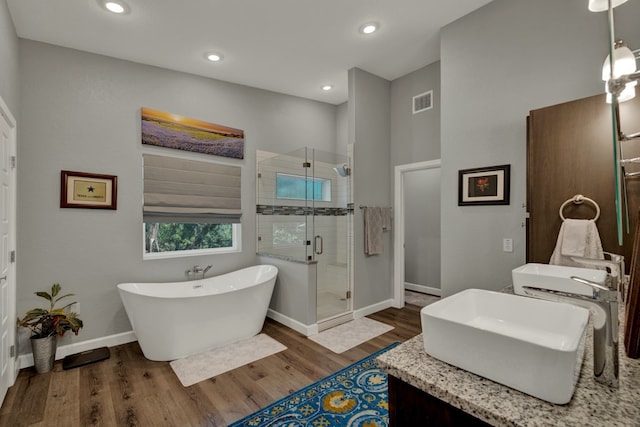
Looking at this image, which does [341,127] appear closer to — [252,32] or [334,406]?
[252,32]

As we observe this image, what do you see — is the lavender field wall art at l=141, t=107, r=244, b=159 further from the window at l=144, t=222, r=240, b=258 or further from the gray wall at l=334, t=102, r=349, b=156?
the gray wall at l=334, t=102, r=349, b=156

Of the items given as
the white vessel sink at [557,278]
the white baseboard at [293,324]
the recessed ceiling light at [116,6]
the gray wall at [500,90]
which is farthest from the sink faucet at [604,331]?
the recessed ceiling light at [116,6]

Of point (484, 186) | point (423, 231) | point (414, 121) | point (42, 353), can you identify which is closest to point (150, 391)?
point (42, 353)

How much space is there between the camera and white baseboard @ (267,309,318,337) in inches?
132

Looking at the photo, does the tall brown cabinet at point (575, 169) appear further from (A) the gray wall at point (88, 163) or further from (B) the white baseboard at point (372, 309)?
(A) the gray wall at point (88, 163)

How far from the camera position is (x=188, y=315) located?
279cm

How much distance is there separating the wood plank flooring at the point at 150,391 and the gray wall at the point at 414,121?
2374mm

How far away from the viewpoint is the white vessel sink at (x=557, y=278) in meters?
1.47

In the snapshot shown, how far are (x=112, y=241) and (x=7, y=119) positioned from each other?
4.34 ft

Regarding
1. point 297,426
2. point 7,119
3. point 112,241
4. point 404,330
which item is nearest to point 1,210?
point 7,119

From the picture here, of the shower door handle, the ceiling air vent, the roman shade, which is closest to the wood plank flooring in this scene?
the shower door handle

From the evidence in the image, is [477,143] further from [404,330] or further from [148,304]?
[148,304]

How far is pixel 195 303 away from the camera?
110 inches

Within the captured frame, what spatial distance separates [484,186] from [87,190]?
3796 mm
